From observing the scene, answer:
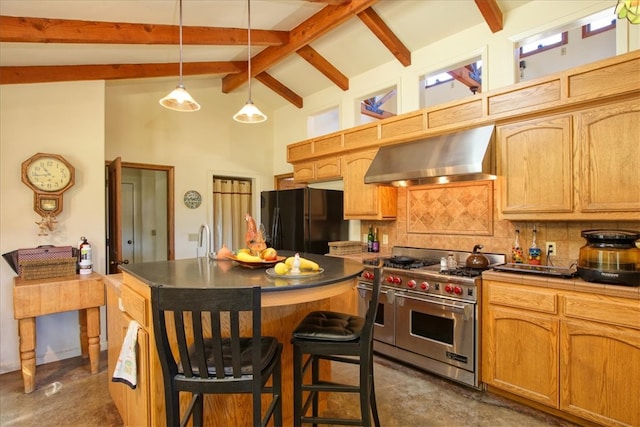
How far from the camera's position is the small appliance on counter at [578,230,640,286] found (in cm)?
202

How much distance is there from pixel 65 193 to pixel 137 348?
226 centimetres

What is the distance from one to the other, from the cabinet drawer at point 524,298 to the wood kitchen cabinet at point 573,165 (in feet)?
1.91

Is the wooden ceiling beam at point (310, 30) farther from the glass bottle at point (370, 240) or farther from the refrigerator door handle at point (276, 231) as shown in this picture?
the glass bottle at point (370, 240)

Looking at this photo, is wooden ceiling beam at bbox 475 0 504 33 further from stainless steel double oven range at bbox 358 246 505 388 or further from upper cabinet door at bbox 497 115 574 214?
stainless steel double oven range at bbox 358 246 505 388

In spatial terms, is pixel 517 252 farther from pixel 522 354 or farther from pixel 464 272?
pixel 522 354

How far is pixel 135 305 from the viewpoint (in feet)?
5.90

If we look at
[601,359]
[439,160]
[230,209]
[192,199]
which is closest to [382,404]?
[601,359]

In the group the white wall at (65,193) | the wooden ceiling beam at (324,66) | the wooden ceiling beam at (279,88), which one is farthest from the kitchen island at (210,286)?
the wooden ceiling beam at (279,88)

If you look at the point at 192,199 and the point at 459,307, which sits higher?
the point at 192,199

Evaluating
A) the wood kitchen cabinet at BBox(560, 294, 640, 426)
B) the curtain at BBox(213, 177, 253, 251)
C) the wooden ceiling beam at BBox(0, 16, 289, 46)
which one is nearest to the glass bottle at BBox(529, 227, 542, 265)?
the wood kitchen cabinet at BBox(560, 294, 640, 426)

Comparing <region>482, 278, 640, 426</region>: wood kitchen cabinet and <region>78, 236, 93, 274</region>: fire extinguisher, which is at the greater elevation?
<region>78, 236, 93, 274</region>: fire extinguisher

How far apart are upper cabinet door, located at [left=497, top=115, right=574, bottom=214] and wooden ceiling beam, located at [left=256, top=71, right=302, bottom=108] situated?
3158 mm

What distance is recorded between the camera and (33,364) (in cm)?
Result: 264

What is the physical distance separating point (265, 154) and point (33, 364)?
3853mm
